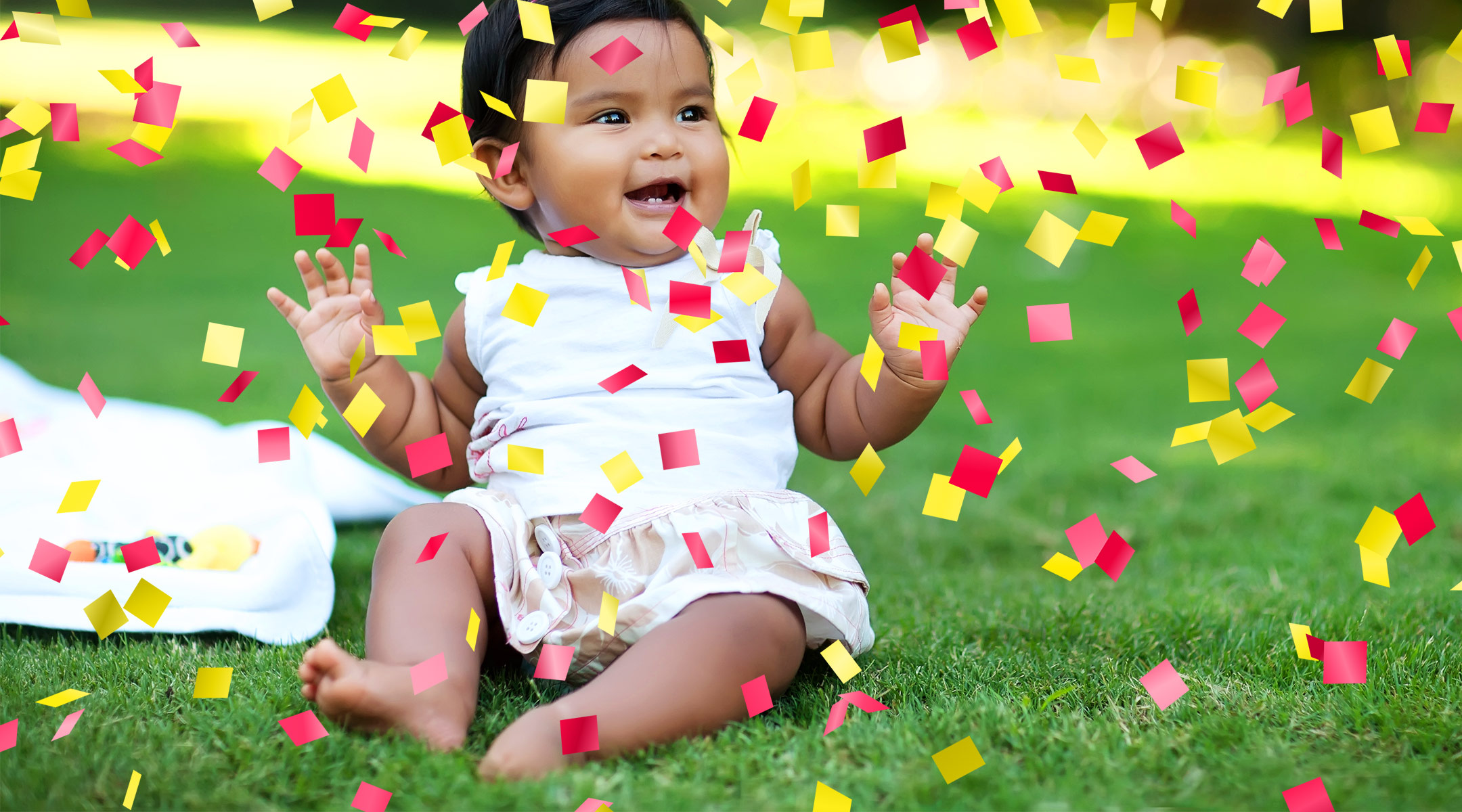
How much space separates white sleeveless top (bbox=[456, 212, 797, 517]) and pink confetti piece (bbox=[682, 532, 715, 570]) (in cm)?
8

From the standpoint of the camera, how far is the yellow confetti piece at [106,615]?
1.46 meters

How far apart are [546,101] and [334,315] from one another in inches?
15.7

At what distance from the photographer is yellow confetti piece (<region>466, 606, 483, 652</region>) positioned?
1396mm

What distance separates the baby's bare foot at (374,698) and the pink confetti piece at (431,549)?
0.63 ft

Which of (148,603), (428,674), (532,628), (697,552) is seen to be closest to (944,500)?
(697,552)

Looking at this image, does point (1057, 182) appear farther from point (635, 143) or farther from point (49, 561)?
point (49, 561)

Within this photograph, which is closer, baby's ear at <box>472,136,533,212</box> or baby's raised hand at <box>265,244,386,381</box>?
baby's raised hand at <box>265,244,386,381</box>

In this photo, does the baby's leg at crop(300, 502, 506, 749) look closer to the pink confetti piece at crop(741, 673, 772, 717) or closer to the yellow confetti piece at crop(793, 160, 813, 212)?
the pink confetti piece at crop(741, 673, 772, 717)

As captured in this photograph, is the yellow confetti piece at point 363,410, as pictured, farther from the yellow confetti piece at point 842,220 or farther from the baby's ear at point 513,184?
the yellow confetti piece at point 842,220

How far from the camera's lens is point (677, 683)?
1.29 meters

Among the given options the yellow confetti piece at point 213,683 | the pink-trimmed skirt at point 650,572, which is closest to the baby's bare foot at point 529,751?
the pink-trimmed skirt at point 650,572

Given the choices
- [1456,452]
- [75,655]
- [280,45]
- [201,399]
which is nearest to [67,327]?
[201,399]

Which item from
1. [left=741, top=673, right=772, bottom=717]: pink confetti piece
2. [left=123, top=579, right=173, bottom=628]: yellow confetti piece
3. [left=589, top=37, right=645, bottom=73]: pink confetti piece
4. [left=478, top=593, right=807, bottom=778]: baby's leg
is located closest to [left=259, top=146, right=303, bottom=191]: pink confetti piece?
[left=589, top=37, right=645, bottom=73]: pink confetti piece

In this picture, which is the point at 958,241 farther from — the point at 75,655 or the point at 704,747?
the point at 75,655
